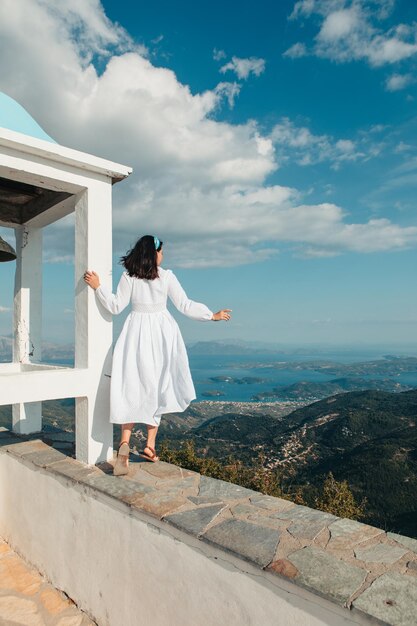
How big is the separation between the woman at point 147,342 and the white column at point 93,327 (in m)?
0.13

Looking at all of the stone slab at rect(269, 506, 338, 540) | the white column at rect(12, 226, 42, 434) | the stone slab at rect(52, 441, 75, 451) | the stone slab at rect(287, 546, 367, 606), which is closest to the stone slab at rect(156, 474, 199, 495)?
the stone slab at rect(269, 506, 338, 540)

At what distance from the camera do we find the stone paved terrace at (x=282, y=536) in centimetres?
168

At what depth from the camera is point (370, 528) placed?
2.37m

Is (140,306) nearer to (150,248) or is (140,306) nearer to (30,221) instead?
(150,248)

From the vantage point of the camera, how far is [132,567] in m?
2.55

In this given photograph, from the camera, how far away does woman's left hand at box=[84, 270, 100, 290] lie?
342 centimetres

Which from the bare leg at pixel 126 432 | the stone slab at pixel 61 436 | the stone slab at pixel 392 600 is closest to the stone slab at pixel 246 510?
the stone slab at pixel 392 600

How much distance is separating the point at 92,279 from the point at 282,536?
2278mm

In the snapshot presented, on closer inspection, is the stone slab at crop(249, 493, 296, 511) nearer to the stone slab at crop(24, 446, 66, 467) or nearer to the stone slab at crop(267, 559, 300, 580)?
the stone slab at crop(267, 559, 300, 580)

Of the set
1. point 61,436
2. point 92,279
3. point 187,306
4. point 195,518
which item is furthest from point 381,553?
point 61,436

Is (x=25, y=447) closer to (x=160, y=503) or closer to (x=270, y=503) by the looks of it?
(x=160, y=503)

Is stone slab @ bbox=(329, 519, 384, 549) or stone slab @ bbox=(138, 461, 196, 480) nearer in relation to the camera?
stone slab @ bbox=(329, 519, 384, 549)

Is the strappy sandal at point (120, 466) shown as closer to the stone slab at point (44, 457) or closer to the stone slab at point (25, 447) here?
the stone slab at point (44, 457)

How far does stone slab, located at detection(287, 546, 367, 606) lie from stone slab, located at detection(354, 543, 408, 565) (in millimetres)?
134
